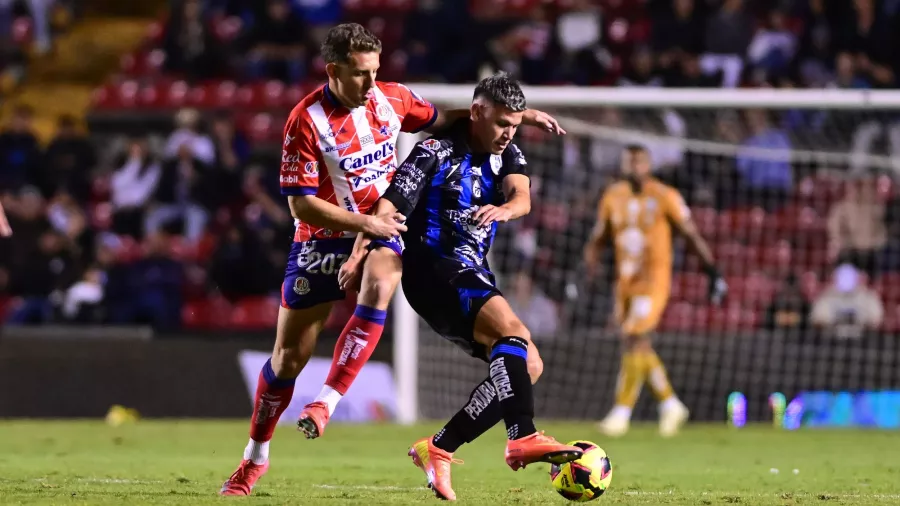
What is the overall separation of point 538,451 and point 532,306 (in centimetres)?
830

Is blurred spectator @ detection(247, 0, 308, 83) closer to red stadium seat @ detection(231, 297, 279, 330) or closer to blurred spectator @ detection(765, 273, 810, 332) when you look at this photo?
red stadium seat @ detection(231, 297, 279, 330)

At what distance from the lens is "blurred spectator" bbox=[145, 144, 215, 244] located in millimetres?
16594

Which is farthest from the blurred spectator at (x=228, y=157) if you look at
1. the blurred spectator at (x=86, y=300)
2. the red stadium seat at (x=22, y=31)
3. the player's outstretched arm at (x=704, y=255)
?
the player's outstretched arm at (x=704, y=255)

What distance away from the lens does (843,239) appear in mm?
14312

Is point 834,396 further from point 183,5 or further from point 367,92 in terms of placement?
point 183,5

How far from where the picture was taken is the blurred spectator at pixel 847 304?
1381 cm

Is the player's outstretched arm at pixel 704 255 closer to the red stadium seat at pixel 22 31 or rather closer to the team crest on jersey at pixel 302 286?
the team crest on jersey at pixel 302 286

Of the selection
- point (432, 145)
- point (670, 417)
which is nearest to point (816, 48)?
point (670, 417)

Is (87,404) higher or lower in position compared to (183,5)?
lower

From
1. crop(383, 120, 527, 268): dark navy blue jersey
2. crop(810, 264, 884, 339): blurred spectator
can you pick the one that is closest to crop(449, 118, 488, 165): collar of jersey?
crop(383, 120, 527, 268): dark navy blue jersey

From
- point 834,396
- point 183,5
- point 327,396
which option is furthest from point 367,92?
point 183,5

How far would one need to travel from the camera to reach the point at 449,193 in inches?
271

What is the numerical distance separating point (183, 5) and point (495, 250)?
7.52m

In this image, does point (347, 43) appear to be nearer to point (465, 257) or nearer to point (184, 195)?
point (465, 257)
